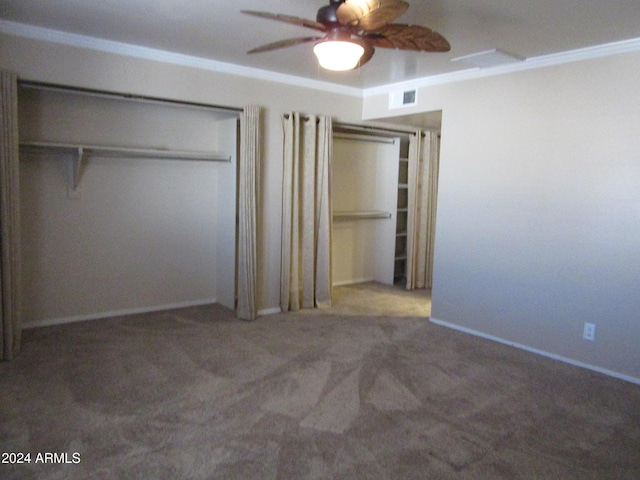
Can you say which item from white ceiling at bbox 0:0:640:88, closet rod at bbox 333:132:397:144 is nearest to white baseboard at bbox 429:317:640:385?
white ceiling at bbox 0:0:640:88

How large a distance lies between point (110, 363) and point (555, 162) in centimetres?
357

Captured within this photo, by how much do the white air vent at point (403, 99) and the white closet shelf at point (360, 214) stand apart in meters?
1.46

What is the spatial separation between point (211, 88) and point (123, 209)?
1.36 m

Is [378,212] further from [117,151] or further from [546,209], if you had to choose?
[117,151]

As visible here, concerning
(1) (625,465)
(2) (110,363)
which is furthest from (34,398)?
(1) (625,465)

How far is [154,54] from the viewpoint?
3.97 m

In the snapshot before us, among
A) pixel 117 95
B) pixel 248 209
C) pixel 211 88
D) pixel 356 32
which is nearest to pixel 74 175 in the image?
pixel 117 95

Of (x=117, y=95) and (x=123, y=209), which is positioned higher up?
(x=117, y=95)

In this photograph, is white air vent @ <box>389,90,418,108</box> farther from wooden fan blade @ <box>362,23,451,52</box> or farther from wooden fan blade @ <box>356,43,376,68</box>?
wooden fan blade @ <box>362,23,451,52</box>

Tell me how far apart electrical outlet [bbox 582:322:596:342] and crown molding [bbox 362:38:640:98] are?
75.7 inches

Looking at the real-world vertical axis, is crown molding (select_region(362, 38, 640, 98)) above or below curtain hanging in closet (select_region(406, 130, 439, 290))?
above

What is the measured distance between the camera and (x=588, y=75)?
3.56 m

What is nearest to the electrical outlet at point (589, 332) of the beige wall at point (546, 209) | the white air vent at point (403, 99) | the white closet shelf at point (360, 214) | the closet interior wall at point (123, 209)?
the beige wall at point (546, 209)

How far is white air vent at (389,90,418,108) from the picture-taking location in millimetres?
4824
